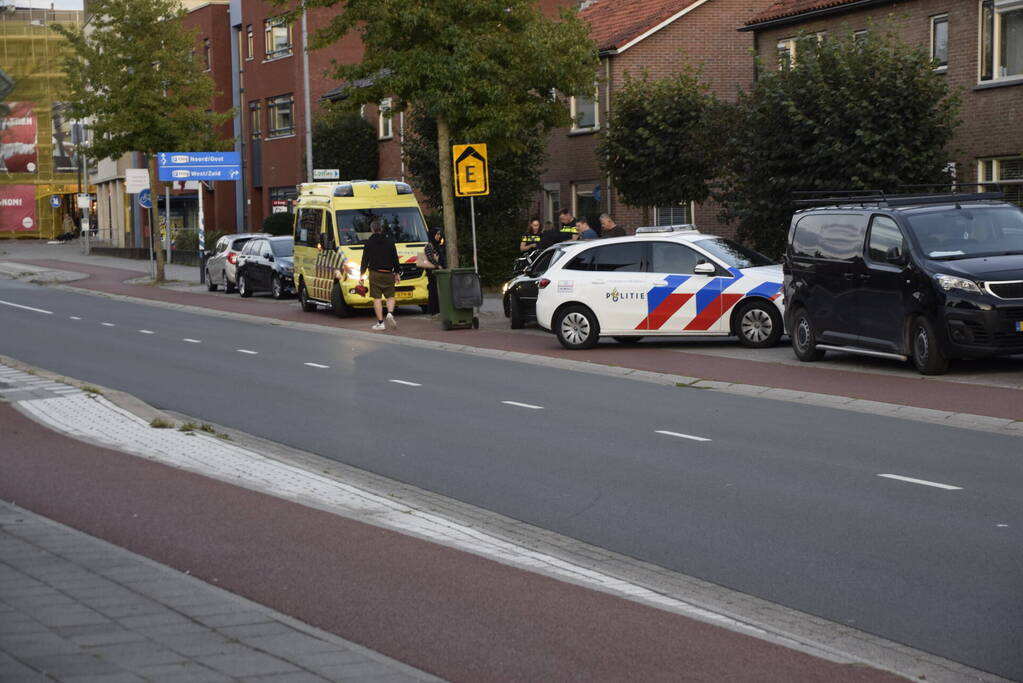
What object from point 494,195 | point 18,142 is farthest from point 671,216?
point 18,142

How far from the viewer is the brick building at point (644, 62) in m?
39.0

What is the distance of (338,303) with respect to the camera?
92.0 ft

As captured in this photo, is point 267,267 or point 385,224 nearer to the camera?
point 385,224

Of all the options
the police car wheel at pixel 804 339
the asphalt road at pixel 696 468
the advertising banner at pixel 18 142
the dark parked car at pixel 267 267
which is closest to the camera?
the advertising banner at pixel 18 142

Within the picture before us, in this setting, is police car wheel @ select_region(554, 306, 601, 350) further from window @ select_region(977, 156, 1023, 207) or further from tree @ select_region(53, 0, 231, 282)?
tree @ select_region(53, 0, 231, 282)

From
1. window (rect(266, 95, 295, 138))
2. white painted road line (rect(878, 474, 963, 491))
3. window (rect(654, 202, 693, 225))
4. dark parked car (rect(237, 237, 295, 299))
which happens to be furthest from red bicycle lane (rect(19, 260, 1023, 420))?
window (rect(266, 95, 295, 138))

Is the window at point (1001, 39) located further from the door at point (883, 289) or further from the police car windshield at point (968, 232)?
the door at point (883, 289)

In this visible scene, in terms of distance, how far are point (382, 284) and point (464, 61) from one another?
499cm

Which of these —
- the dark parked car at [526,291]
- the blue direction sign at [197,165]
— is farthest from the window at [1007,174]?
the blue direction sign at [197,165]

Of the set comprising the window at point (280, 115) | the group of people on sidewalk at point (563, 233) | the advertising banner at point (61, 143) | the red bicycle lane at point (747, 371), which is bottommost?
the red bicycle lane at point (747, 371)

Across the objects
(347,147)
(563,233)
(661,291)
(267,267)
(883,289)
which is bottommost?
(267,267)

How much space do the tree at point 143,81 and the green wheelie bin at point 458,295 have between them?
21.1 m

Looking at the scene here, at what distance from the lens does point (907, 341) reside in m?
16.2

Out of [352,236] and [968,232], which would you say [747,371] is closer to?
[968,232]
